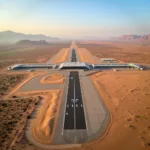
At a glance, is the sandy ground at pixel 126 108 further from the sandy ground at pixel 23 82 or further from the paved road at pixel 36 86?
the sandy ground at pixel 23 82

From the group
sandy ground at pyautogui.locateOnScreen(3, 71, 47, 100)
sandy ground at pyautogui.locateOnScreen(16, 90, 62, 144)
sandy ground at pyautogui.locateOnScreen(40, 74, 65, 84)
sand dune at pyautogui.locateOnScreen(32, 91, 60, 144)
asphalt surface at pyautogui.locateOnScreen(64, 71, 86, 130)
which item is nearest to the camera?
sand dune at pyautogui.locateOnScreen(32, 91, 60, 144)

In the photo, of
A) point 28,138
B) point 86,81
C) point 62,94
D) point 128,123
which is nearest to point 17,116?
point 28,138

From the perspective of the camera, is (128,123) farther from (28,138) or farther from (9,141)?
(9,141)

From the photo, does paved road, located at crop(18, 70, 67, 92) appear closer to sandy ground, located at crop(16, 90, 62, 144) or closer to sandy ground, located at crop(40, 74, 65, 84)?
sandy ground, located at crop(40, 74, 65, 84)

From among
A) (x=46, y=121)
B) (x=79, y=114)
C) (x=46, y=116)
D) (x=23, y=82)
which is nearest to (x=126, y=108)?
(x=79, y=114)

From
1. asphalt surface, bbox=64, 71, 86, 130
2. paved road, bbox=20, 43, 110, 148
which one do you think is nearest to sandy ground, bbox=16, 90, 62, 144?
paved road, bbox=20, 43, 110, 148

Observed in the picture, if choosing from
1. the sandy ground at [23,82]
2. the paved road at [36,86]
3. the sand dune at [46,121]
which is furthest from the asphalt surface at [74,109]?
the sandy ground at [23,82]
